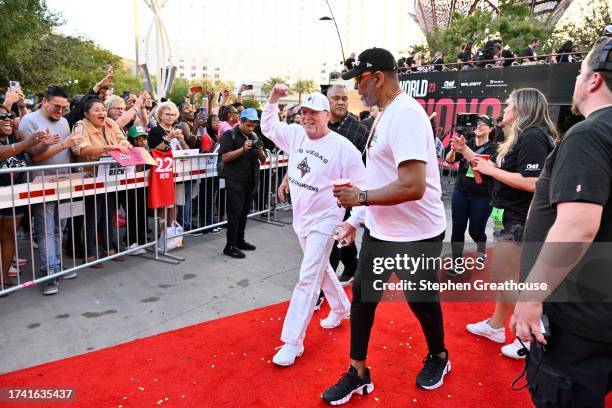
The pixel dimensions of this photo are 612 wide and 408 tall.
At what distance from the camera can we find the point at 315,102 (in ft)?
11.8

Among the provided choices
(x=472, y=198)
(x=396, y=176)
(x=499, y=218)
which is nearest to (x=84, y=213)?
(x=396, y=176)

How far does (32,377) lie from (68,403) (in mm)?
486

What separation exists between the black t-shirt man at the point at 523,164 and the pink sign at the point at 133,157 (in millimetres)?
3817

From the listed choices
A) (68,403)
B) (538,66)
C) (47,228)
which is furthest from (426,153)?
(538,66)

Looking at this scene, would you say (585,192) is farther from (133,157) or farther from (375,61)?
(133,157)

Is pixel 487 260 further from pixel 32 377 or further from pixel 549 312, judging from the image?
pixel 32 377

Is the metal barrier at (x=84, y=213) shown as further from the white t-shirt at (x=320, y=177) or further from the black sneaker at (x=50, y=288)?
the white t-shirt at (x=320, y=177)

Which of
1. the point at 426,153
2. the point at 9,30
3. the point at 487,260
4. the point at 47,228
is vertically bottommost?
the point at 487,260

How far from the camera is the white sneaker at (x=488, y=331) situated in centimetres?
386

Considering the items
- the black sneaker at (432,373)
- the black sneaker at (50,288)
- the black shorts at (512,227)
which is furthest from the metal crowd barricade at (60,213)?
the black shorts at (512,227)

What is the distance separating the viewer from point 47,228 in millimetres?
4570

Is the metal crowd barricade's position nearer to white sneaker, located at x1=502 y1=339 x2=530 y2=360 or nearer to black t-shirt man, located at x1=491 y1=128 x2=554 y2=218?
black t-shirt man, located at x1=491 y1=128 x2=554 y2=218

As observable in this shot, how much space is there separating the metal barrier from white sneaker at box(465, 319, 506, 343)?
368 centimetres

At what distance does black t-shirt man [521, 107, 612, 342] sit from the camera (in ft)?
5.23
